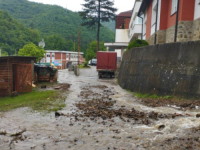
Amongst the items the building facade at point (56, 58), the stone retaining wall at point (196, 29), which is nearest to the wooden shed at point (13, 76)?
the stone retaining wall at point (196, 29)

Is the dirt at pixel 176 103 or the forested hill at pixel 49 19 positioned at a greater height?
the forested hill at pixel 49 19

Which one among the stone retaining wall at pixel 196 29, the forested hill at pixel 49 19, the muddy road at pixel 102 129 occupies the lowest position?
the muddy road at pixel 102 129

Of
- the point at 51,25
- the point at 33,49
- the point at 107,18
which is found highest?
the point at 51,25

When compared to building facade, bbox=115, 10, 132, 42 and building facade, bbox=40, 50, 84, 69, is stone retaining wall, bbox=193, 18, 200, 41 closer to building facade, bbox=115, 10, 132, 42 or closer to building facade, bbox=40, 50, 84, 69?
building facade, bbox=115, 10, 132, 42

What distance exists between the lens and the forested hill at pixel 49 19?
91.7 m

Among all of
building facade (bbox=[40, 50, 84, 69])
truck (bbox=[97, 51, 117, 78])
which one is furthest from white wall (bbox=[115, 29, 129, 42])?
truck (bbox=[97, 51, 117, 78])

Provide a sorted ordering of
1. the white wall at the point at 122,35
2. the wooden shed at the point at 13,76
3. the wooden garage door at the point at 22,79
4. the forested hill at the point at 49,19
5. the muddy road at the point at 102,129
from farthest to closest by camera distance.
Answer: the forested hill at the point at 49,19, the white wall at the point at 122,35, the wooden garage door at the point at 22,79, the wooden shed at the point at 13,76, the muddy road at the point at 102,129

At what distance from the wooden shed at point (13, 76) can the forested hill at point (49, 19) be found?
76518mm

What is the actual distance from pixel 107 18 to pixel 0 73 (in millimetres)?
28701

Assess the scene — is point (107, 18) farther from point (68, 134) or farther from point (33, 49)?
point (68, 134)

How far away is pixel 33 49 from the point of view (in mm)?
34344

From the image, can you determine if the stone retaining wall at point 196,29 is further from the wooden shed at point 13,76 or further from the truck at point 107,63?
the truck at point 107,63

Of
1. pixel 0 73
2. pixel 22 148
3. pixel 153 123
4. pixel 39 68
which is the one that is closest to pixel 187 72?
pixel 153 123

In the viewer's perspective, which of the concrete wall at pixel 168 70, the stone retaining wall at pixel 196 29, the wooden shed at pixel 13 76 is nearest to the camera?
the concrete wall at pixel 168 70
